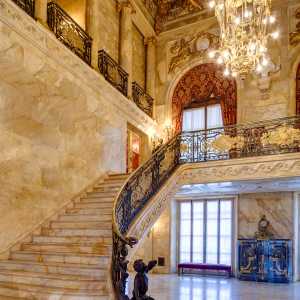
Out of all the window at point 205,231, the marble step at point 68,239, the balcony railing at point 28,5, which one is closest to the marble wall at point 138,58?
the window at point 205,231

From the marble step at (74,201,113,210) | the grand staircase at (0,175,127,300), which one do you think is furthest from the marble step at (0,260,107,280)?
the marble step at (74,201,113,210)

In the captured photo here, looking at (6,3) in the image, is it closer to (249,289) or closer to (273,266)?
(249,289)

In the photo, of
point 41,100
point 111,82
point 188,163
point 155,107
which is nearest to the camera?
point 41,100

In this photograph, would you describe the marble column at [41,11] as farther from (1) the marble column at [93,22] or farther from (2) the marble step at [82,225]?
(2) the marble step at [82,225]

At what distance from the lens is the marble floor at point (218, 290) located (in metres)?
7.14

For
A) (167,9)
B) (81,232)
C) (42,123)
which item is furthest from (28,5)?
(167,9)

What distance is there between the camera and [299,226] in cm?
1055

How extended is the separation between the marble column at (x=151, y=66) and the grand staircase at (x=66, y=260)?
19.5 ft

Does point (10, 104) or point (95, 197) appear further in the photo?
point (95, 197)

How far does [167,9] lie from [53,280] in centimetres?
1072

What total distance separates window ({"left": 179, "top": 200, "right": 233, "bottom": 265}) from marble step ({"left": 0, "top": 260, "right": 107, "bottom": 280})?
6790 millimetres

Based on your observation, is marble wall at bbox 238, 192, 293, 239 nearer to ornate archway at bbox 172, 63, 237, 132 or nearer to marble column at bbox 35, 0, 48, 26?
ornate archway at bbox 172, 63, 237, 132

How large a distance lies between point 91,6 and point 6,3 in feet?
13.6

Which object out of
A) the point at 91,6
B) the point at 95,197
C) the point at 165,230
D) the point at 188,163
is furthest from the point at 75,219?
the point at 91,6
